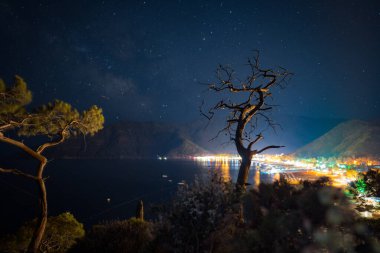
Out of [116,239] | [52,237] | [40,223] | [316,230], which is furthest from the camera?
[52,237]

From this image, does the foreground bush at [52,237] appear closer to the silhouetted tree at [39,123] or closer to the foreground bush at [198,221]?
the silhouetted tree at [39,123]

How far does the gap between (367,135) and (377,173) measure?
205 meters

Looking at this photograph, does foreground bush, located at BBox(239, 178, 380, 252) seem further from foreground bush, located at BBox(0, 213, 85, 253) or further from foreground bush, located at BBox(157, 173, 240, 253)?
foreground bush, located at BBox(0, 213, 85, 253)

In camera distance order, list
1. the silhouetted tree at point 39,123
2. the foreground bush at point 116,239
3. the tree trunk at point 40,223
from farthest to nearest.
Result: the tree trunk at point 40,223 < the silhouetted tree at point 39,123 < the foreground bush at point 116,239

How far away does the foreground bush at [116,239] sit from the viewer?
8.12 meters

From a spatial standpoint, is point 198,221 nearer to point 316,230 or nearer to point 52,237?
point 316,230

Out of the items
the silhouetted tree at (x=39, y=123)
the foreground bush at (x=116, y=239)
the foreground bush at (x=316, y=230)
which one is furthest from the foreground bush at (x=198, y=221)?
the silhouetted tree at (x=39, y=123)

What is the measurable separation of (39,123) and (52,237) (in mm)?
6167

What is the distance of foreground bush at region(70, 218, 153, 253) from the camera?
8117 mm

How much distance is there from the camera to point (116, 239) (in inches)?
341

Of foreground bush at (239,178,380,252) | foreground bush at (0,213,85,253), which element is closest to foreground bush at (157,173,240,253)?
foreground bush at (239,178,380,252)

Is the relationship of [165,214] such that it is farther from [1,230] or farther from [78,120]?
[1,230]

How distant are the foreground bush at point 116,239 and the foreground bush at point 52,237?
14.6ft

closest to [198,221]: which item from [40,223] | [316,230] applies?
[316,230]
